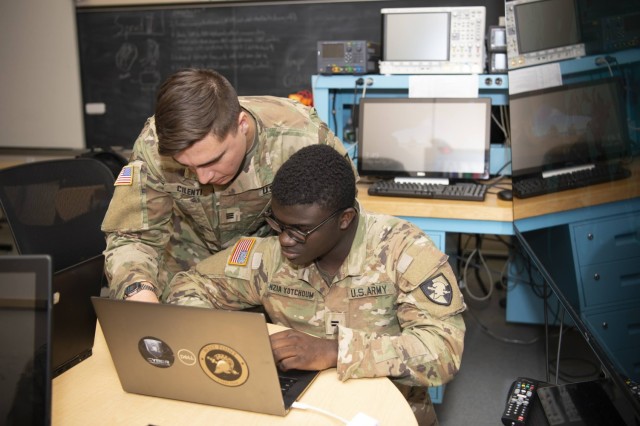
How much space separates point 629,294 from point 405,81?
69.3 inches

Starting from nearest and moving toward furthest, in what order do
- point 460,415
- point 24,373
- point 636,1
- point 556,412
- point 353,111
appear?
point 24,373 < point 636,1 < point 556,412 < point 460,415 < point 353,111

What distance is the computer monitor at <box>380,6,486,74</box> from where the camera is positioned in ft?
8.55

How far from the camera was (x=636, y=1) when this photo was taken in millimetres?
1048

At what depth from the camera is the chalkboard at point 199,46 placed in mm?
3613

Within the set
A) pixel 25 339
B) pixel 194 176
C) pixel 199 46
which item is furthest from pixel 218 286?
pixel 199 46

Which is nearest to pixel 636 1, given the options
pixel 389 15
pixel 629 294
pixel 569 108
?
pixel 629 294

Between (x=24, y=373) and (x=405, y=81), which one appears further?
(x=405, y=81)

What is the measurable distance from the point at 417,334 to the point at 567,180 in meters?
0.78

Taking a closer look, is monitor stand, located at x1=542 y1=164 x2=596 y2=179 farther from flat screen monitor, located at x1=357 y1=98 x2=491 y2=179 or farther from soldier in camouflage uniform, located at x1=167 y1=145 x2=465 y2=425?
flat screen monitor, located at x1=357 y1=98 x2=491 y2=179

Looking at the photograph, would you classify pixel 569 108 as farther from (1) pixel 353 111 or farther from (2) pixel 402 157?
(1) pixel 353 111

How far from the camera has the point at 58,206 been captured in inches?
76.5

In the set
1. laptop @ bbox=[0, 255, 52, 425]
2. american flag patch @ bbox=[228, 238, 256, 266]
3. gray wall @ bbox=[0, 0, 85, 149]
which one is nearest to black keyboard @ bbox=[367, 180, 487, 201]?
american flag patch @ bbox=[228, 238, 256, 266]

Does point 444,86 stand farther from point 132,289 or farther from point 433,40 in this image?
point 132,289

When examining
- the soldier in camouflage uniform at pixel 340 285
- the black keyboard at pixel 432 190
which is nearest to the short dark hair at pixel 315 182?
the soldier in camouflage uniform at pixel 340 285
